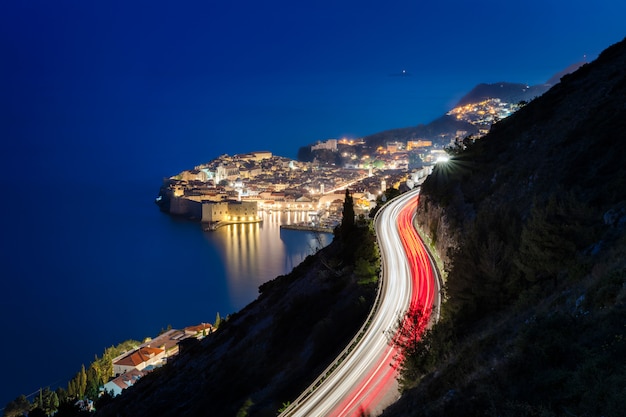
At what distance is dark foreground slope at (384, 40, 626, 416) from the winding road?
1.17 m

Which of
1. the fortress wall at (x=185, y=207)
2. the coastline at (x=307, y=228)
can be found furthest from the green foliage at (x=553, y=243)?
the fortress wall at (x=185, y=207)

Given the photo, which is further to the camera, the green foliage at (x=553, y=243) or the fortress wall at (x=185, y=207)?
the fortress wall at (x=185, y=207)

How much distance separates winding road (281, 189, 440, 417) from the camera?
736 cm

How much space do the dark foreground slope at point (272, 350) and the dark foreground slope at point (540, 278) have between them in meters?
2.97

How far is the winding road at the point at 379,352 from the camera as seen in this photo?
7.36 m

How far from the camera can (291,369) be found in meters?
10.2

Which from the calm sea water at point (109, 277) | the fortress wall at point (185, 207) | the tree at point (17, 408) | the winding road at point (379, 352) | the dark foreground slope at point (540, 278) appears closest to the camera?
the dark foreground slope at point (540, 278)

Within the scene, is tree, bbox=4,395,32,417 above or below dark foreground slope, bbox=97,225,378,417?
below

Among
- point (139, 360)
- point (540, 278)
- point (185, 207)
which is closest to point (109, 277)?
point (139, 360)

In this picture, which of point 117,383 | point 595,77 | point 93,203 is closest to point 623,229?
point 595,77

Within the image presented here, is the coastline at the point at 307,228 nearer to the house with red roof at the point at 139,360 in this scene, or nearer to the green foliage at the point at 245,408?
the house with red roof at the point at 139,360

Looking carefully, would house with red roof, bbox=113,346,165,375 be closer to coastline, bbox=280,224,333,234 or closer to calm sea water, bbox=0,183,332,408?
calm sea water, bbox=0,183,332,408

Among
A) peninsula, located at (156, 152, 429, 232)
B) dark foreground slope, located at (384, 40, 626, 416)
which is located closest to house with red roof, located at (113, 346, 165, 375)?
dark foreground slope, located at (384, 40, 626, 416)

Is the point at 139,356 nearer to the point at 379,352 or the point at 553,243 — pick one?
the point at 379,352
